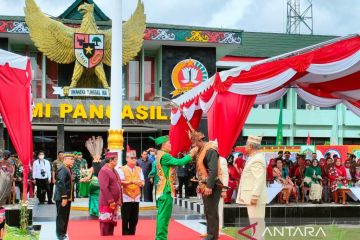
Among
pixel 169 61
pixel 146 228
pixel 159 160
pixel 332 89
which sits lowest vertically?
pixel 146 228

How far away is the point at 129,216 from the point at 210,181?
189 centimetres

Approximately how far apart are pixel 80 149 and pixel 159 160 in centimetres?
2090

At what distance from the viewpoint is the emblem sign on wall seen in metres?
26.5

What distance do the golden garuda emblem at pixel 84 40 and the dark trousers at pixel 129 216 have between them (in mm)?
15521

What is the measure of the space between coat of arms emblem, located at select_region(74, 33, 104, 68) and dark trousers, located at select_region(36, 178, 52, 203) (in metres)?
9.24

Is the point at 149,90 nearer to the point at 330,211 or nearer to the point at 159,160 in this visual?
the point at 330,211

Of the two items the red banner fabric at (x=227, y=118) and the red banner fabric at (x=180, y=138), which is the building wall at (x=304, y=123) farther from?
the red banner fabric at (x=227, y=118)

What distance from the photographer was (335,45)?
10.7 meters

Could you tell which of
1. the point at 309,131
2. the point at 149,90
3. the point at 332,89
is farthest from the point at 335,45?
the point at 309,131

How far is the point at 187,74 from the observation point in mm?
26672

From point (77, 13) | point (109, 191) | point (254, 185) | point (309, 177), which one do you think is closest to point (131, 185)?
point (109, 191)

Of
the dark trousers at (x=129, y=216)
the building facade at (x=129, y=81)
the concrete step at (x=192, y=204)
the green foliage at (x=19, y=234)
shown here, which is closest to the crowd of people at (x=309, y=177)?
the concrete step at (x=192, y=204)

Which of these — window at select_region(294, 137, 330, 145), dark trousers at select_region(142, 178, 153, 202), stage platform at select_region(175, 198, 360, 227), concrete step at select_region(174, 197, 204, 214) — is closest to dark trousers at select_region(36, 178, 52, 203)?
dark trousers at select_region(142, 178, 153, 202)

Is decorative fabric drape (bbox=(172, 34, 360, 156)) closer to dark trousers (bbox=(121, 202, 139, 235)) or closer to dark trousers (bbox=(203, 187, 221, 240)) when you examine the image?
dark trousers (bbox=(121, 202, 139, 235))
